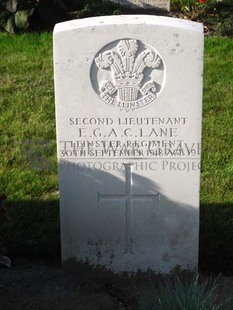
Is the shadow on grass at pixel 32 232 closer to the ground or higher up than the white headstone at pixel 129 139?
closer to the ground

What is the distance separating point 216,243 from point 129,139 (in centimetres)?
98

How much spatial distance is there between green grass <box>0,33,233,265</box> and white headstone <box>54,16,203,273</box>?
44 centimetres

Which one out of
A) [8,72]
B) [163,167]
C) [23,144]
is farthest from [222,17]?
[163,167]

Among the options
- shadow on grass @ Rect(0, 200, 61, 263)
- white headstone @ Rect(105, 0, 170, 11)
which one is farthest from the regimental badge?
white headstone @ Rect(105, 0, 170, 11)

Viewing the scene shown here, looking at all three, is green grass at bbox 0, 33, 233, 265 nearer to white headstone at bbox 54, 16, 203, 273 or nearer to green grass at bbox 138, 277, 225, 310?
white headstone at bbox 54, 16, 203, 273

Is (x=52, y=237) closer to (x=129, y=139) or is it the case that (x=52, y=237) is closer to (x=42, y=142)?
(x=129, y=139)

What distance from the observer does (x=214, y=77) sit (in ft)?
23.8

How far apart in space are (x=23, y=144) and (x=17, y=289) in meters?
1.89

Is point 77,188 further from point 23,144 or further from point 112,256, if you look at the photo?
point 23,144

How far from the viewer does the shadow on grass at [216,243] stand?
4672 mm

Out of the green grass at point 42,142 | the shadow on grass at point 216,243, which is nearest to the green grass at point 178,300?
the shadow on grass at point 216,243

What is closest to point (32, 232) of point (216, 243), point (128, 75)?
point (216, 243)

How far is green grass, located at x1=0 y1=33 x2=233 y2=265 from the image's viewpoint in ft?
15.9

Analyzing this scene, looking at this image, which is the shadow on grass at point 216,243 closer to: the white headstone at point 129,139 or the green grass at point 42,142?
the green grass at point 42,142
